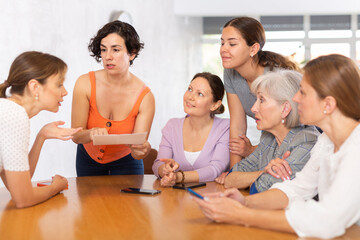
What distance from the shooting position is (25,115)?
1.89 metres

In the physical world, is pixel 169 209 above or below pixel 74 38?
below

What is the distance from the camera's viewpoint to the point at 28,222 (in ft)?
5.77

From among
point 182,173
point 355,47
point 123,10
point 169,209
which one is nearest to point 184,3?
point 123,10

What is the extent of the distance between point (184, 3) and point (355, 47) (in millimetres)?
3750

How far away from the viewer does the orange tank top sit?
114 inches

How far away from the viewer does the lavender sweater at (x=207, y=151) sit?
272 centimetres

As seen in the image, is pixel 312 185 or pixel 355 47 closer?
pixel 312 185

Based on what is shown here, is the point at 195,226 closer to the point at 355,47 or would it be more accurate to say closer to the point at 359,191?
the point at 359,191

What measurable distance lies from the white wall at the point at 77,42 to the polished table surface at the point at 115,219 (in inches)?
72.7

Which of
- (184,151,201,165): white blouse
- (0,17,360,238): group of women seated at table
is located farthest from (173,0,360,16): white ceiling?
(184,151,201,165): white blouse

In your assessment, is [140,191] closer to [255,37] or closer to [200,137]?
[200,137]

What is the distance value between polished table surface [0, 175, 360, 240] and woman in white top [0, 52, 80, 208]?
0.27ft

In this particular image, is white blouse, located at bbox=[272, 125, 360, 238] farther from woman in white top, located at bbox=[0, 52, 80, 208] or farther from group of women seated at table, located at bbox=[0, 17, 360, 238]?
woman in white top, located at bbox=[0, 52, 80, 208]

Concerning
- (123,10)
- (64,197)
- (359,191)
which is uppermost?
(123,10)
